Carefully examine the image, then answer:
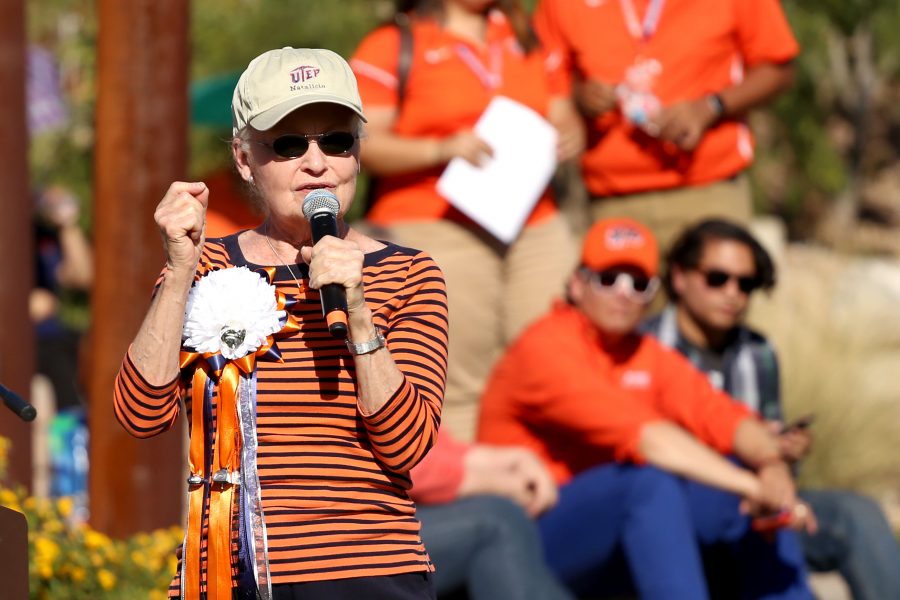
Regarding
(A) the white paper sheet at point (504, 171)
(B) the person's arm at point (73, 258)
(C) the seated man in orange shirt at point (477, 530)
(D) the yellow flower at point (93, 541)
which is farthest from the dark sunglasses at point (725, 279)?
(B) the person's arm at point (73, 258)

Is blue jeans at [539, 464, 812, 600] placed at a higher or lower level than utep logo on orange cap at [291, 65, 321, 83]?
lower

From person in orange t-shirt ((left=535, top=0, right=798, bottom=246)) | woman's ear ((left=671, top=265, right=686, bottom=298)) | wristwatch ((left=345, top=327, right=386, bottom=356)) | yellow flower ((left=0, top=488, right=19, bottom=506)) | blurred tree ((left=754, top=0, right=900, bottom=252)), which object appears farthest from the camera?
blurred tree ((left=754, top=0, right=900, bottom=252))

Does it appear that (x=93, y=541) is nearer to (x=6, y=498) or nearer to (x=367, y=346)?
(x=6, y=498)

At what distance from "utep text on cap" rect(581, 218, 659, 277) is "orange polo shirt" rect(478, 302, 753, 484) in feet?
0.68

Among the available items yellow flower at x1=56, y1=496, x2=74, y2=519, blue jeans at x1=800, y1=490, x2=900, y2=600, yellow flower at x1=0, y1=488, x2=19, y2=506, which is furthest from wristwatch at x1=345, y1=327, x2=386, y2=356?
blue jeans at x1=800, y1=490, x2=900, y2=600

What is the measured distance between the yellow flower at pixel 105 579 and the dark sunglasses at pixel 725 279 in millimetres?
2343

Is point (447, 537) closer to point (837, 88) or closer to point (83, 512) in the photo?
point (83, 512)

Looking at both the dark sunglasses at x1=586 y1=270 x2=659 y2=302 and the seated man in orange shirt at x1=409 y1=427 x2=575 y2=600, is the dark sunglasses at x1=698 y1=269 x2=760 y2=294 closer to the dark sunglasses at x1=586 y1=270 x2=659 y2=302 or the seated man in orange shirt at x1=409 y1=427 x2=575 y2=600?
the dark sunglasses at x1=586 y1=270 x2=659 y2=302

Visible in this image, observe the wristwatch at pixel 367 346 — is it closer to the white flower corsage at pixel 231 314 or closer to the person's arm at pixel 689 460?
the white flower corsage at pixel 231 314

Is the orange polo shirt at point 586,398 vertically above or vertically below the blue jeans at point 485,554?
above

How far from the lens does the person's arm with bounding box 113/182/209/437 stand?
8.38 feet

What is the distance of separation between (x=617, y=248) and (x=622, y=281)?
0.37 feet

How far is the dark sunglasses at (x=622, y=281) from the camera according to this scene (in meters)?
5.16

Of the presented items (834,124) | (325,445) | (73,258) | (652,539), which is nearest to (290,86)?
(325,445)
